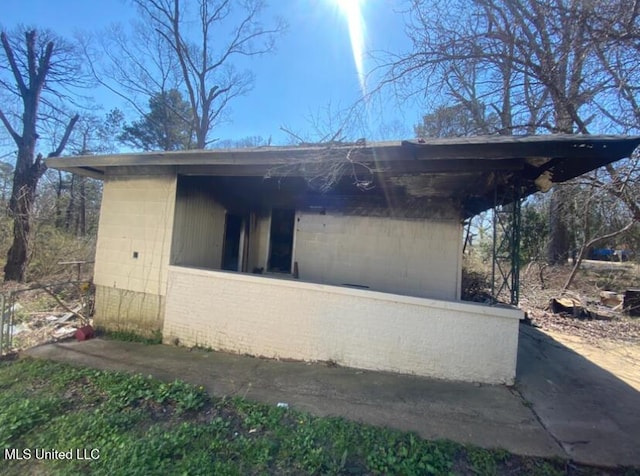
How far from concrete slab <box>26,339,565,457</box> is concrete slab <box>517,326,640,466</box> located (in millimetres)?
214

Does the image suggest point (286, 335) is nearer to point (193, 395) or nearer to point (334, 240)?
point (193, 395)

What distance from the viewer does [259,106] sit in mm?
13523

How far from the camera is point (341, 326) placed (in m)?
4.25

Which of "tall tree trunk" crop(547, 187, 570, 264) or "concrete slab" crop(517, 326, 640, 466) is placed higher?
"tall tree trunk" crop(547, 187, 570, 264)

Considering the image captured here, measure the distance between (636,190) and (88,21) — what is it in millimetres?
15710

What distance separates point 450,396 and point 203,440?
8.85ft

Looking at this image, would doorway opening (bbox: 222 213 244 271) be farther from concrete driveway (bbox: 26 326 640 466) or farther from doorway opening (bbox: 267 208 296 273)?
concrete driveway (bbox: 26 326 640 466)

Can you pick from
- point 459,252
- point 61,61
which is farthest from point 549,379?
point 61,61

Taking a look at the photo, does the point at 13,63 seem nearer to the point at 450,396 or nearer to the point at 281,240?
the point at 281,240

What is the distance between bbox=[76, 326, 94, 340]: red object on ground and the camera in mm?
5156

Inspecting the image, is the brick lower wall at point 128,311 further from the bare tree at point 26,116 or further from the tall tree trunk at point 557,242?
the tall tree trunk at point 557,242

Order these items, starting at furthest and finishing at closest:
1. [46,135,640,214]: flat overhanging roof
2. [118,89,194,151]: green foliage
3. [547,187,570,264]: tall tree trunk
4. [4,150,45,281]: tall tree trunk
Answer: [118,89,194,151]: green foliage
[547,187,570,264]: tall tree trunk
[4,150,45,281]: tall tree trunk
[46,135,640,214]: flat overhanging roof

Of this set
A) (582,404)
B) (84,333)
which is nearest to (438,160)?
(582,404)

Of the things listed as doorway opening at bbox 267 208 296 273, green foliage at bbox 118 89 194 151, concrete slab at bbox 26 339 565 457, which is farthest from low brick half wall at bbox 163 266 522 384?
green foliage at bbox 118 89 194 151
